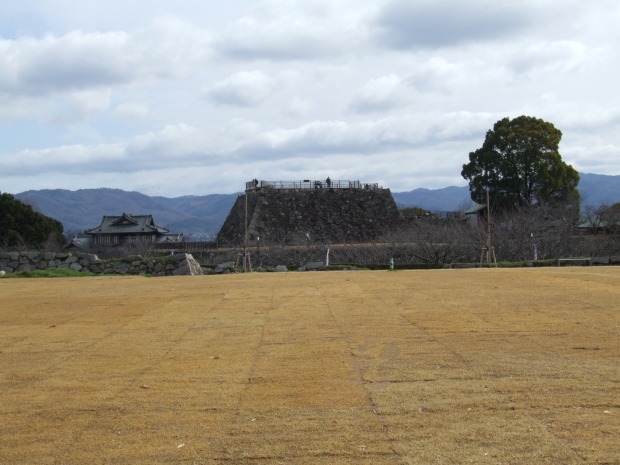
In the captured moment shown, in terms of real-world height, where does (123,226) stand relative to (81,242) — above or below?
above

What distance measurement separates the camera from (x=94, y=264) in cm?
2481

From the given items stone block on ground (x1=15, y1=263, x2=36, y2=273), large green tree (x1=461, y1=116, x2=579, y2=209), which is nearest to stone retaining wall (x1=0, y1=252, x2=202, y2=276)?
stone block on ground (x1=15, y1=263, x2=36, y2=273)

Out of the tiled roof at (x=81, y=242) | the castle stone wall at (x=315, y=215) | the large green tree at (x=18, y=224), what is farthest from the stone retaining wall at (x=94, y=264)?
the tiled roof at (x=81, y=242)

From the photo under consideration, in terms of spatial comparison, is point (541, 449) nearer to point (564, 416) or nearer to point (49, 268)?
point (564, 416)

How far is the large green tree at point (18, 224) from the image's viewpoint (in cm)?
4950

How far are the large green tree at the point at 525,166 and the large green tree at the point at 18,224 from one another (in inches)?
1612

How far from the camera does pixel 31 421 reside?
5.43 metres

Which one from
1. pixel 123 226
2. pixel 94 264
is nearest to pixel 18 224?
pixel 123 226

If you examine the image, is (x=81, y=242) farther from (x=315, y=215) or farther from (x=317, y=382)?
(x=317, y=382)

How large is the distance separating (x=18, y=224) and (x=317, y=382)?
52.0 metres

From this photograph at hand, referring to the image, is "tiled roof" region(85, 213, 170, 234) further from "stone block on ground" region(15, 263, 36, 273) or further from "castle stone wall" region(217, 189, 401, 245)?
"stone block on ground" region(15, 263, 36, 273)

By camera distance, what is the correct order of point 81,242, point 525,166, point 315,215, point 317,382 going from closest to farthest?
point 317,382
point 525,166
point 315,215
point 81,242

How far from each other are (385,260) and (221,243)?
A: 21.6 m

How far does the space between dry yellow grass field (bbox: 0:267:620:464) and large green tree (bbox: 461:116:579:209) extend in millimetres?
41149
